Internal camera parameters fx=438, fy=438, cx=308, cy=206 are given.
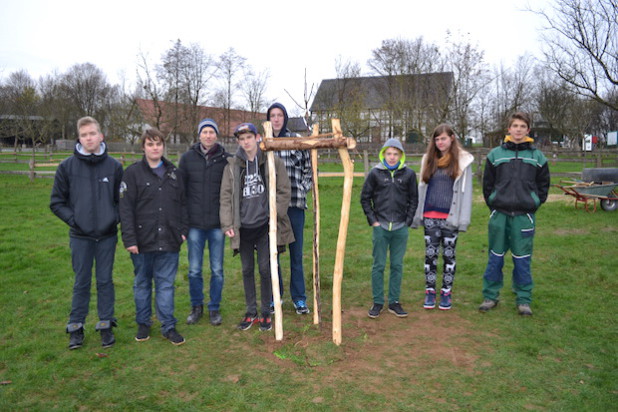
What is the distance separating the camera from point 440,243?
5.30 meters

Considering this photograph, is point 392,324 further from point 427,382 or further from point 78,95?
point 78,95

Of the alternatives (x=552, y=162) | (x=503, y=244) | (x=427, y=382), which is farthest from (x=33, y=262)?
(x=552, y=162)

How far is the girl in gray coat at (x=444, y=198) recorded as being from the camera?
16.4 feet

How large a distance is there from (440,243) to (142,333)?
3534mm

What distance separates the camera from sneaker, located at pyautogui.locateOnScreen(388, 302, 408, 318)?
5.19 metres

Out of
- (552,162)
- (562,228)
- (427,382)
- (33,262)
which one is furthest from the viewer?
(552,162)

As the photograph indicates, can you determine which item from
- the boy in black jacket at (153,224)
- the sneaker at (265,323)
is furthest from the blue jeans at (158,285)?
the sneaker at (265,323)

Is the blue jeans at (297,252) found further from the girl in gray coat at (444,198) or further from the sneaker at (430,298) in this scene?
the sneaker at (430,298)

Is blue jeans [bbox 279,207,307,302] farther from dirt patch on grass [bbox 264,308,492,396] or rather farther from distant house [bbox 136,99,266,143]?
distant house [bbox 136,99,266,143]

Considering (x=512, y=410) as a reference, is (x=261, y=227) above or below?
above

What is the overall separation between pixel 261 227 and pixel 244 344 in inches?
47.9

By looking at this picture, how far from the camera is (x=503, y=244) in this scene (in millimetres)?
5273

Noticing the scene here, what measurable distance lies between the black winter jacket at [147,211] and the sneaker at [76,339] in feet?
3.46

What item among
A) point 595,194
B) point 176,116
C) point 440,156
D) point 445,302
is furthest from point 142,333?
point 176,116
